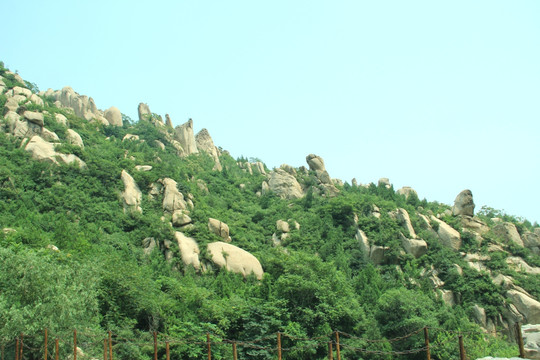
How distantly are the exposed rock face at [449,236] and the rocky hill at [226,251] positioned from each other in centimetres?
13

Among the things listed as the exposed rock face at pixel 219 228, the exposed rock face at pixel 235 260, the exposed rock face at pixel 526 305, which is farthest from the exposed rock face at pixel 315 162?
the exposed rock face at pixel 526 305

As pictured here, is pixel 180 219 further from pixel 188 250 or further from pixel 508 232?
pixel 508 232

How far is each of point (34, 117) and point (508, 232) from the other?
49676 mm

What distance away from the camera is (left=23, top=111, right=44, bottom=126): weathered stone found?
53562 mm

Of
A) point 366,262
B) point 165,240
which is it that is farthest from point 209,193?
point 366,262

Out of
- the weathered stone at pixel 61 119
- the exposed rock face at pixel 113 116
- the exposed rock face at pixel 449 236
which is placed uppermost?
the exposed rock face at pixel 113 116

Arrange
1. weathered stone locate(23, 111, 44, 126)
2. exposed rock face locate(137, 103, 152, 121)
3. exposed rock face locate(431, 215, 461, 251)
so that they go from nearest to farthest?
exposed rock face locate(431, 215, 461, 251), weathered stone locate(23, 111, 44, 126), exposed rock face locate(137, 103, 152, 121)

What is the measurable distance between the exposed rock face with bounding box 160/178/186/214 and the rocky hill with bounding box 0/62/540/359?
0.14 metres

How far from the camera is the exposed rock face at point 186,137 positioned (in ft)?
259

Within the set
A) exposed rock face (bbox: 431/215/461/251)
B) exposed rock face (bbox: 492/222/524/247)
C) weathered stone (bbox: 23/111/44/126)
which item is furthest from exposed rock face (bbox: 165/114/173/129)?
exposed rock face (bbox: 492/222/524/247)

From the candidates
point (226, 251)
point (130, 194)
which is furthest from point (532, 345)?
point (130, 194)

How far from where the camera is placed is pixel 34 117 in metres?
53.8

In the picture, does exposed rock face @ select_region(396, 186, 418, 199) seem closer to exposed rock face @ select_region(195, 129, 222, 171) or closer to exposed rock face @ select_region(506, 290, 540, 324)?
exposed rock face @ select_region(506, 290, 540, 324)

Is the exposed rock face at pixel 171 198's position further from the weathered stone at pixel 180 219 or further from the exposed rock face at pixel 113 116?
the exposed rock face at pixel 113 116
